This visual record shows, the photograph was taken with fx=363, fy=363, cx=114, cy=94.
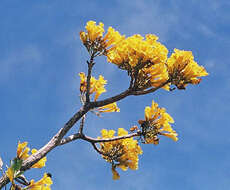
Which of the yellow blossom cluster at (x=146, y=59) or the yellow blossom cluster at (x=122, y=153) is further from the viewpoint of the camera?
the yellow blossom cluster at (x=122, y=153)

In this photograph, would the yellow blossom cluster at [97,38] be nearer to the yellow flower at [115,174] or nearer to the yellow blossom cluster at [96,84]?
the yellow blossom cluster at [96,84]

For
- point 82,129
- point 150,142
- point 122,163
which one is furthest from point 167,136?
point 82,129

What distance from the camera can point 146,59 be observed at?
7.50 metres

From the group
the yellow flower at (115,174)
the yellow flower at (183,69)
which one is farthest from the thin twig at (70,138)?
the yellow flower at (183,69)

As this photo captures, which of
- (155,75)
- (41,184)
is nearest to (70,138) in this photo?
(41,184)

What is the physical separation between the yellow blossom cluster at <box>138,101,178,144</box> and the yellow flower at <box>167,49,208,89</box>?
106cm

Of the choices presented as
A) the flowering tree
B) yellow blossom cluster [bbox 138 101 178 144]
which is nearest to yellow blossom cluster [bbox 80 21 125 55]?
the flowering tree

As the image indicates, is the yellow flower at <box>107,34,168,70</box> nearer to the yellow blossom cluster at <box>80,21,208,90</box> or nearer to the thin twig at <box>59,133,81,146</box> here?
the yellow blossom cluster at <box>80,21,208,90</box>

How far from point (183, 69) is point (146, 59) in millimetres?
896

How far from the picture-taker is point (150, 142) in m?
8.71

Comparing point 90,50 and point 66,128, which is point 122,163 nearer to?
point 66,128

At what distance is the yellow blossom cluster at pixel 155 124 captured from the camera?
28.4ft

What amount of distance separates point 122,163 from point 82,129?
1697mm

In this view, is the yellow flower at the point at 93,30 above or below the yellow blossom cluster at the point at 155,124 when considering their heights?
above
